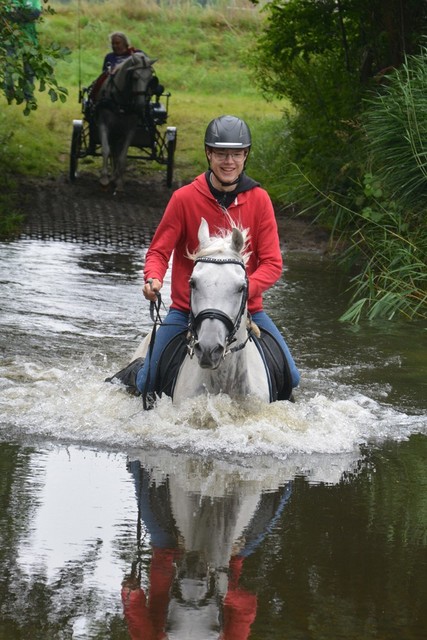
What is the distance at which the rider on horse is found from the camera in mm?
7035

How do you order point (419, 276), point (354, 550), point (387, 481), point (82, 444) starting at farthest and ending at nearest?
point (419, 276)
point (82, 444)
point (387, 481)
point (354, 550)

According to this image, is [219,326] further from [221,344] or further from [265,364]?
[265,364]

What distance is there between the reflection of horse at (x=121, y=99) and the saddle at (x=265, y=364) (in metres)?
11.2

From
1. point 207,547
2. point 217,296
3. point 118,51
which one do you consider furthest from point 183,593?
point 118,51

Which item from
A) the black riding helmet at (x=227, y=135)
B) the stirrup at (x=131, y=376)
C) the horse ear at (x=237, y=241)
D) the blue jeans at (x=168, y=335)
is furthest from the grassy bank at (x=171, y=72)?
the horse ear at (x=237, y=241)

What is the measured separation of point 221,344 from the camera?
6.34 metres

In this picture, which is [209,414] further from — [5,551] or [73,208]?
[73,208]

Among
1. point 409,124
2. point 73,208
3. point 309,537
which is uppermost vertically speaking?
point 409,124

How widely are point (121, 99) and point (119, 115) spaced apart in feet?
0.85

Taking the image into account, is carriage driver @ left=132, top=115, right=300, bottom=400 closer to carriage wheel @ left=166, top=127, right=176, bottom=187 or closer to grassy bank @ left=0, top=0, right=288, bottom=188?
carriage wheel @ left=166, top=127, right=176, bottom=187

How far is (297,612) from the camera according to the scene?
472 centimetres

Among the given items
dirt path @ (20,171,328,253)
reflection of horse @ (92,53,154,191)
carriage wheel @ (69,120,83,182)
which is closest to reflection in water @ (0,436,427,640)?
dirt path @ (20,171,328,253)

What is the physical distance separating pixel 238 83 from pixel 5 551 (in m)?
25.9


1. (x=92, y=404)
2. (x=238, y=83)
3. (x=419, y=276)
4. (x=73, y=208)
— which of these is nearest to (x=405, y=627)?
(x=92, y=404)
